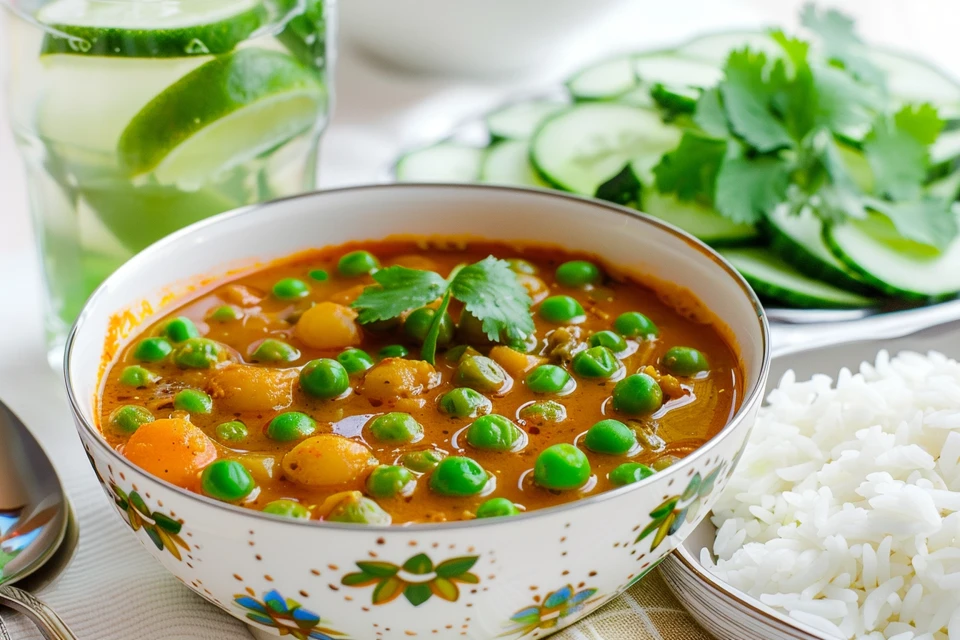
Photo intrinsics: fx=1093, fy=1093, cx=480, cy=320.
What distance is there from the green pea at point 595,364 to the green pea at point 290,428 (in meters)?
0.63

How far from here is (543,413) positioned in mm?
2389

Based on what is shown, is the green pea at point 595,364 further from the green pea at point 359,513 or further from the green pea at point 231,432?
the green pea at point 231,432

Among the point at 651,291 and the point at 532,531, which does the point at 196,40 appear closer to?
the point at 651,291

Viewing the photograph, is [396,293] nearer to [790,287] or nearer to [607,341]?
[607,341]

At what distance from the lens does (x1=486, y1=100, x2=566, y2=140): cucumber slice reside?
14.7 ft

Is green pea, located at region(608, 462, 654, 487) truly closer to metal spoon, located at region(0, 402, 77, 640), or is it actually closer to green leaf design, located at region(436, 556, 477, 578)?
green leaf design, located at region(436, 556, 477, 578)

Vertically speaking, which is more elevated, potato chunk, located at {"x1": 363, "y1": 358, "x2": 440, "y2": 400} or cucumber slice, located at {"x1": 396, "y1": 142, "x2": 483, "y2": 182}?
potato chunk, located at {"x1": 363, "y1": 358, "x2": 440, "y2": 400}

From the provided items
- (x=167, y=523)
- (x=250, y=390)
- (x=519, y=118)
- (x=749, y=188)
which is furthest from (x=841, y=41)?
(x=167, y=523)

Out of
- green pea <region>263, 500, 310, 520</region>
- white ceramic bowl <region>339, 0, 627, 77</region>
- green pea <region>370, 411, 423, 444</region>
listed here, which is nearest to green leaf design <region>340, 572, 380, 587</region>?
green pea <region>263, 500, 310, 520</region>

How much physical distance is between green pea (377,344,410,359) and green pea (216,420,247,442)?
42cm

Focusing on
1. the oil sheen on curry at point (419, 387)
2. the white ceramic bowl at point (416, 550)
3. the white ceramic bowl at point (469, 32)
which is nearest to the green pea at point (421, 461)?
the oil sheen on curry at point (419, 387)

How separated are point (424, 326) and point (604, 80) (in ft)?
8.16

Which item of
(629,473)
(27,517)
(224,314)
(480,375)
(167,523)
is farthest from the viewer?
(224,314)

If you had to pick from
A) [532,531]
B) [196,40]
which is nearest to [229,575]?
[532,531]
